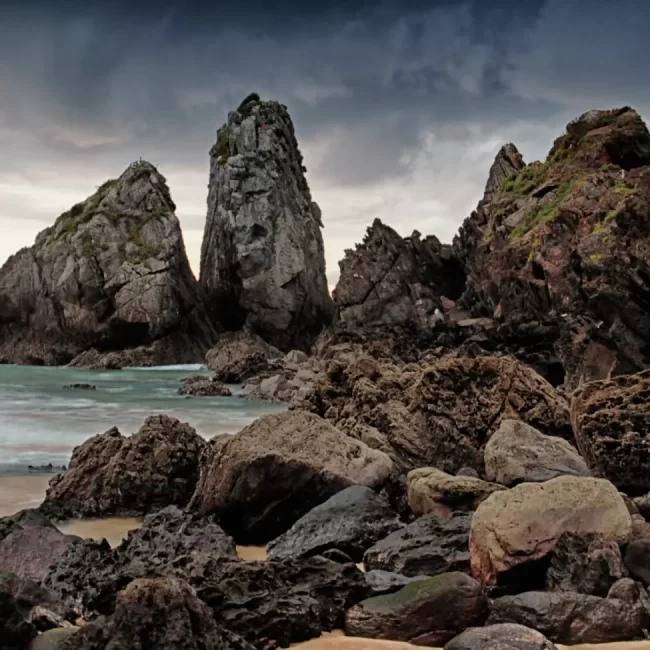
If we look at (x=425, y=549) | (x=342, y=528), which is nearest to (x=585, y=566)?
(x=425, y=549)

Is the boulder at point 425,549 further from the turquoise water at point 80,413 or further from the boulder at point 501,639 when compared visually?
the turquoise water at point 80,413

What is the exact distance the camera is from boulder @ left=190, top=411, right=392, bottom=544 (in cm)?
729

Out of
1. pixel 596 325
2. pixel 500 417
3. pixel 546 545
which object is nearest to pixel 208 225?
pixel 596 325

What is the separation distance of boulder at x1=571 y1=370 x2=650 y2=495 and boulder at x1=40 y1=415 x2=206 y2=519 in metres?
4.37

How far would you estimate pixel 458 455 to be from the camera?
32.4ft

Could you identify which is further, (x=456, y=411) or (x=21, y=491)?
(x=456, y=411)

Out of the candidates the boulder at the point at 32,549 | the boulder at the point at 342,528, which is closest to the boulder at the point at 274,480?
the boulder at the point at 342,528

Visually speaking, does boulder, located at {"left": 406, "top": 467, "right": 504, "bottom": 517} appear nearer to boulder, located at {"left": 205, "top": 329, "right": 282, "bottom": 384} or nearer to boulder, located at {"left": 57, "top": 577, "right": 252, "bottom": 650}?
boulder, located at {"left": 57, "top": 577, "right": 252, "bottom": 650}

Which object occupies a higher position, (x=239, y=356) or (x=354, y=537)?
(x=239, y=356)

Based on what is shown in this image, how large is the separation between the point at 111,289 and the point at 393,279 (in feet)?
82.8

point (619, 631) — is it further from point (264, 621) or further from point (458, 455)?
point (458, 455)

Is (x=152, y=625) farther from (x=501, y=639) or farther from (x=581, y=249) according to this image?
(x=581, y=249)

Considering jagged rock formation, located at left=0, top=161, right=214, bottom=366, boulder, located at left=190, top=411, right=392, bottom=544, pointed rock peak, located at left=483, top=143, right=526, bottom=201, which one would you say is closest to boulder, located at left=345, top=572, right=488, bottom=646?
boulder, located at left=190, top=411, right=392, bottom=544

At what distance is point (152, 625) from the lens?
11.9 ft
